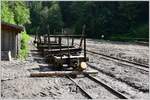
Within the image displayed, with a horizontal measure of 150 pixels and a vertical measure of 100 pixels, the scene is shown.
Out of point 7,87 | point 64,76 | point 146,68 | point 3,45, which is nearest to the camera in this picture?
point 7,87

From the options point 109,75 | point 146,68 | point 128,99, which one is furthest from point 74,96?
point 146,68

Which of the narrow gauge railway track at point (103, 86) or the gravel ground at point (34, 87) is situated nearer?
the narrow gauge railway track at point (103, 86)

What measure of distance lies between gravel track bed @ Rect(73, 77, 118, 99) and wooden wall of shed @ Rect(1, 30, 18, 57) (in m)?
9.58

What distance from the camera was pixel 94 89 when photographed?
12766 millimetres

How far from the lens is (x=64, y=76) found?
15.7 m

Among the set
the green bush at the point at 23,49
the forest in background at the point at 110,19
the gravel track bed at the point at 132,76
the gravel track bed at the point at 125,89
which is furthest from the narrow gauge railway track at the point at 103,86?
the forest in background at the point at 110,19

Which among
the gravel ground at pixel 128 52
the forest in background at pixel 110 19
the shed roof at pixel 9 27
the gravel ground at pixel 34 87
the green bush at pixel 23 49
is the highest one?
the forest in background at pixel 110 19

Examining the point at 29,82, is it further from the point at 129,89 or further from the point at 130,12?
the point at 130,12

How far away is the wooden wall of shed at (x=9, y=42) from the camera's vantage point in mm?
23547

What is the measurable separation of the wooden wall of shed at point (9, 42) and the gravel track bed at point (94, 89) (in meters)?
9.58

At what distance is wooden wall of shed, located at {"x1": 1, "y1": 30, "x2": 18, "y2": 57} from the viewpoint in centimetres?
2355

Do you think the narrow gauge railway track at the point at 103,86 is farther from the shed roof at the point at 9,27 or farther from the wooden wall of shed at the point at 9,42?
the wooden wall of shed at the point at 9,42

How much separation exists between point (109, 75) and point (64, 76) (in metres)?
2.15

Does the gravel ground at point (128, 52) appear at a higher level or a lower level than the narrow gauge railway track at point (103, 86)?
higher
